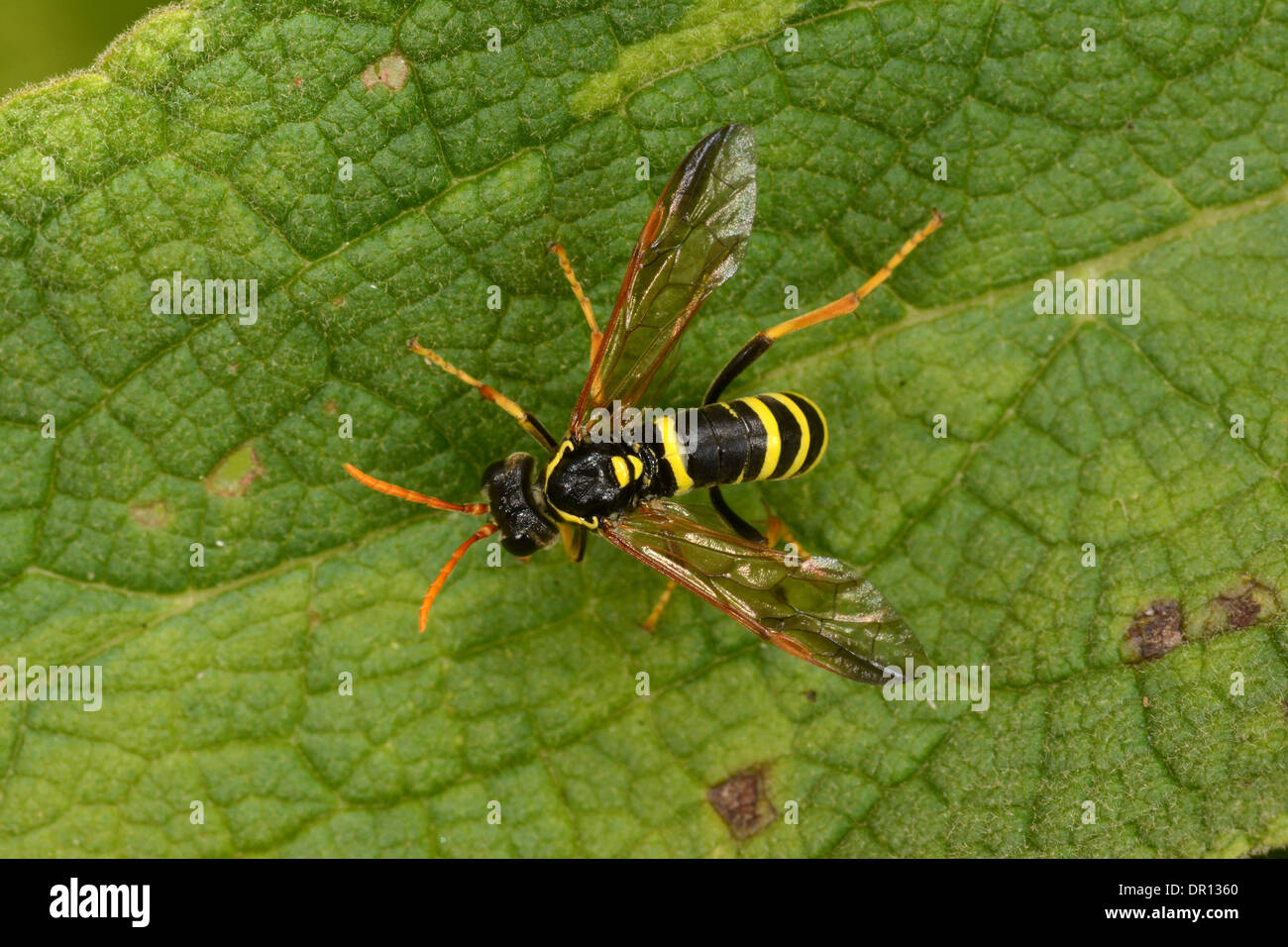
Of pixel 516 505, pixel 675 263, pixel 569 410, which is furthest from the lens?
pixel 569 410

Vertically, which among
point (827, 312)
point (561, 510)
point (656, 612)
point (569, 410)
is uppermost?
point (827, 312)

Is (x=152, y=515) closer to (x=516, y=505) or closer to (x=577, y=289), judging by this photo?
(x=516, y=505)

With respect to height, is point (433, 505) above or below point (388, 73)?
below

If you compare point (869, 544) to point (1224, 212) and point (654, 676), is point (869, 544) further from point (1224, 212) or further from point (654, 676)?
point (1224, 212)

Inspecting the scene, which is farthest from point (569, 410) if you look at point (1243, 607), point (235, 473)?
point (1243, 607)

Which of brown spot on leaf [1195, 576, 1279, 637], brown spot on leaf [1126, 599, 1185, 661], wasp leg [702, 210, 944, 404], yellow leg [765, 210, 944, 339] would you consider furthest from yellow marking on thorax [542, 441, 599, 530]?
brown spot on leaf [1195, 576, 1279, 637]

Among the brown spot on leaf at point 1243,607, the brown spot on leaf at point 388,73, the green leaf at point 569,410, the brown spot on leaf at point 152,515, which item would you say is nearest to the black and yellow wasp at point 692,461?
the green leaf at point 569,410

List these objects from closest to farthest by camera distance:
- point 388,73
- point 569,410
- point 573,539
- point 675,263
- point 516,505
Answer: point 388,73 < point 516,505 < point 675,263 < point 573,539 < point 569,410
